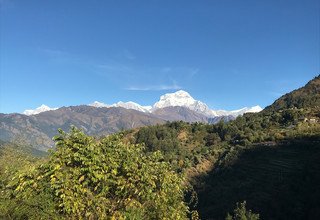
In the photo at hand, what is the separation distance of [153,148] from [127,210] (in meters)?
76.9

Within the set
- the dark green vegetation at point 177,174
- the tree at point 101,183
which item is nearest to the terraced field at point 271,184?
the dark green vegetation at point 177,174

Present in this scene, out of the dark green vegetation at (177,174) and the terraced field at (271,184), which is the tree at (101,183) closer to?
the dark green vegetation at (177,174)

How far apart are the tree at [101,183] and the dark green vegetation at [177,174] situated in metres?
0.04

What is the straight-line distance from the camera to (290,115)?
8619 centimetres

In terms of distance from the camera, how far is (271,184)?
5209 cm

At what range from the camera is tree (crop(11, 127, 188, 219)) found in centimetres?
1328

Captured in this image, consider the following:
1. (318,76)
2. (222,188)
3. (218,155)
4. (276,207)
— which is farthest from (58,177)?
(318,76)

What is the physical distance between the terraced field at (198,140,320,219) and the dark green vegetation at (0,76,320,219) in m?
0.12

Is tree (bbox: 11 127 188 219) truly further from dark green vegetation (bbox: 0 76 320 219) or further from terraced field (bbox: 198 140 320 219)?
terraced field (bbox: 198 140 320 219)

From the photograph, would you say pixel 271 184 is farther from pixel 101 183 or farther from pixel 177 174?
pixel 101 183

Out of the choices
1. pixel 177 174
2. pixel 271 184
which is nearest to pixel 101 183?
pixel 177 174

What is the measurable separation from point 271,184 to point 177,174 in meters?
38.6

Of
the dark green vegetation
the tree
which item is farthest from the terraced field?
the tree

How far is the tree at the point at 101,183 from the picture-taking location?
1328 cm
